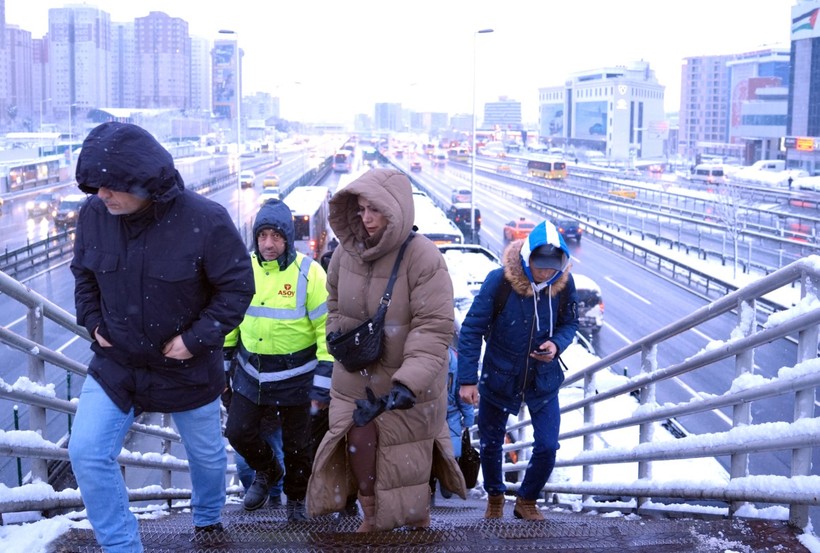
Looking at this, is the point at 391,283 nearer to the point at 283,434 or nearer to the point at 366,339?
the point at 366,339

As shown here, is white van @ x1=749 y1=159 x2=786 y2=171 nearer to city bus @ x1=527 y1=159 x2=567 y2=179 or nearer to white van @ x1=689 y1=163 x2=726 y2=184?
white van @ x1=689 y1=163 x2=726 y2=184

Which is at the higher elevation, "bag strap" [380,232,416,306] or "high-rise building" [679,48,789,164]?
"high-rise building" [679,48,789,164]

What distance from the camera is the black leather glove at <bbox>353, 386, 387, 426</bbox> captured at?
3.82 m

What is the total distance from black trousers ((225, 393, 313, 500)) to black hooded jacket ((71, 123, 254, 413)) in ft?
5.24

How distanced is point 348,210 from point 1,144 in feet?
202

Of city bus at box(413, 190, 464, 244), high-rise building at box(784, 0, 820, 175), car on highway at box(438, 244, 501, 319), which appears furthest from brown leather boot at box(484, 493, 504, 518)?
high-rise building at box(784, 0, 820, 175)

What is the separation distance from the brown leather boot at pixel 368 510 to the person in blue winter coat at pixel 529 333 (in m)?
0.91

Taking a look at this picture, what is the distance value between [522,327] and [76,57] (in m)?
122

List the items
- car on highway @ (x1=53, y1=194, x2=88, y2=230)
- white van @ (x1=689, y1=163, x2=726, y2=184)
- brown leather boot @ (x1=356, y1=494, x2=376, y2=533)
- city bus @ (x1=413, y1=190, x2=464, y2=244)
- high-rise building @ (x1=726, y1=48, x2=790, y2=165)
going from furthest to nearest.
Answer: high-rise building @ (x1=726, y1=48, x2=790, y2=165) < white van @ (x1=689, y1=163, x2=726, y2=184) < car on highway @ (x1=53, y1=194, x2=88, y2=230) < city bus @ (x1=413, y1=190, x2=464, y2=244) < brown leather boot @ (x1=356, y1=494, x2=376, y2=533)

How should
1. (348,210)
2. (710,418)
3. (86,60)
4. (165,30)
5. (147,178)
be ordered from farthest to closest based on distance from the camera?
(165,30) → (86,60) → (710,418) → (348,210) → (147,178)

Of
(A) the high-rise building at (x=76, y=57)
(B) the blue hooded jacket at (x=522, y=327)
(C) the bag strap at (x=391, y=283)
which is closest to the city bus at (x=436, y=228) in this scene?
(B) the blue hooded jacket at (x=522, y=327)

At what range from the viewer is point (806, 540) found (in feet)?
11.3

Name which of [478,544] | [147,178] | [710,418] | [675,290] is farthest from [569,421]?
[675,290]

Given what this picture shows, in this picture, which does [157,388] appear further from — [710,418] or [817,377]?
[710,418]
